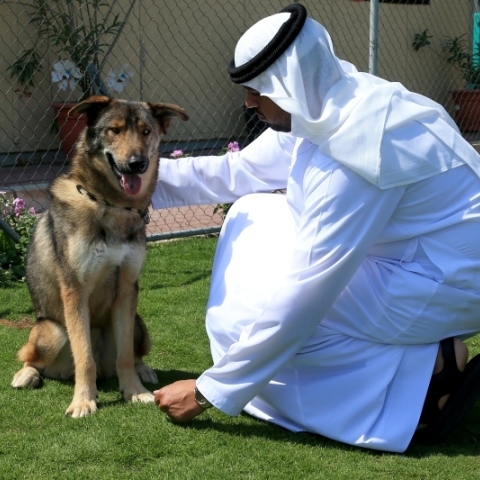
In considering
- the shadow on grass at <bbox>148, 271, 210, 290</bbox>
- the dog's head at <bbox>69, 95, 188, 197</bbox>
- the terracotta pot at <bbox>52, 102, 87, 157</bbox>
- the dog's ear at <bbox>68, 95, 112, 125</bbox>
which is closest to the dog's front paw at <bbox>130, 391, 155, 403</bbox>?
the dog's head at <bbox>69, 95, 188, 197</bbox>

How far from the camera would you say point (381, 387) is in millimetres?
3422

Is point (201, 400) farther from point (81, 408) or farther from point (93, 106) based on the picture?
point (93, 106)

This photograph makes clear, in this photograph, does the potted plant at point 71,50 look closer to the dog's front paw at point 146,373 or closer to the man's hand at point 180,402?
the dog's front paw at point 146,373

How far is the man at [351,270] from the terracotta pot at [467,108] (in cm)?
887

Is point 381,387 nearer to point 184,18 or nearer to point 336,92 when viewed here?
point 336,92

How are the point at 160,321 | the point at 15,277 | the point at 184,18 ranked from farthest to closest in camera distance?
the point at 184,18, the point at 15,277, the point at 160,321

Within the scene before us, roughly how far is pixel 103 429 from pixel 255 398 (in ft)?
2.13

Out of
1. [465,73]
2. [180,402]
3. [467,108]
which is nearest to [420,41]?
[465,73]

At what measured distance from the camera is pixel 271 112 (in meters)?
A: 3.49

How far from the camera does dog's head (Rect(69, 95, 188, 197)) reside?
3996 mm

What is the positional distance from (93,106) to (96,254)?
705 mm

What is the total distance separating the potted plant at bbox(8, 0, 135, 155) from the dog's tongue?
13.2 feet

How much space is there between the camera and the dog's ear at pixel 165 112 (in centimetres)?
422

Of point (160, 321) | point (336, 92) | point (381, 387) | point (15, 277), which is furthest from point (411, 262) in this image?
point (15, 277)
